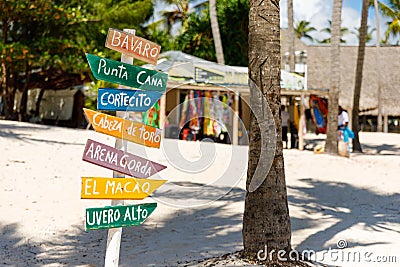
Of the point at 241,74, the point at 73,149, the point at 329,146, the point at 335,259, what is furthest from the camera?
the point at 241,74

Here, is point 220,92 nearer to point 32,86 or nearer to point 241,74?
point 241,74

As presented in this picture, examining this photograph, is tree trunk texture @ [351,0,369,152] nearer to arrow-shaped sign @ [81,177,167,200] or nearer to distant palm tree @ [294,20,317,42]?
arrow-shaped sign @ [81,177,167,200]

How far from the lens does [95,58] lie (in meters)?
3.85

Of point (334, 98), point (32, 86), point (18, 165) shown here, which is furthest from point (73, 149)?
point (32, 86)

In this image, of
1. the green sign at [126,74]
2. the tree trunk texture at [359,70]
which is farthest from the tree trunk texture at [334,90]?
the green sign at [126,74]

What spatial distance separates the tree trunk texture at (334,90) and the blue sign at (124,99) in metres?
11.2

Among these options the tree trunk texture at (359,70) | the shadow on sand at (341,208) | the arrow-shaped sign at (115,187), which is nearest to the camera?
the arrow-shaped sign at (115,187)

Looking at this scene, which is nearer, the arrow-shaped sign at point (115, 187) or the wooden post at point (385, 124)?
the arrow-shaped sign at point (115, 187)

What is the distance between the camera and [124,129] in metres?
4.00

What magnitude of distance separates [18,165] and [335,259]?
678cm

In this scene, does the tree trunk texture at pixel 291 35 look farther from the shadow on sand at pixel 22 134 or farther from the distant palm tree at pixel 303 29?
the distant palm tree at pixel 303 29

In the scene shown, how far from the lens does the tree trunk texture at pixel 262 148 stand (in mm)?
4910

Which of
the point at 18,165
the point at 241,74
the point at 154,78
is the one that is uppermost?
the point at 241,74

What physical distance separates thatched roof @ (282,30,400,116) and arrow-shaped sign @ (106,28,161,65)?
102ft
